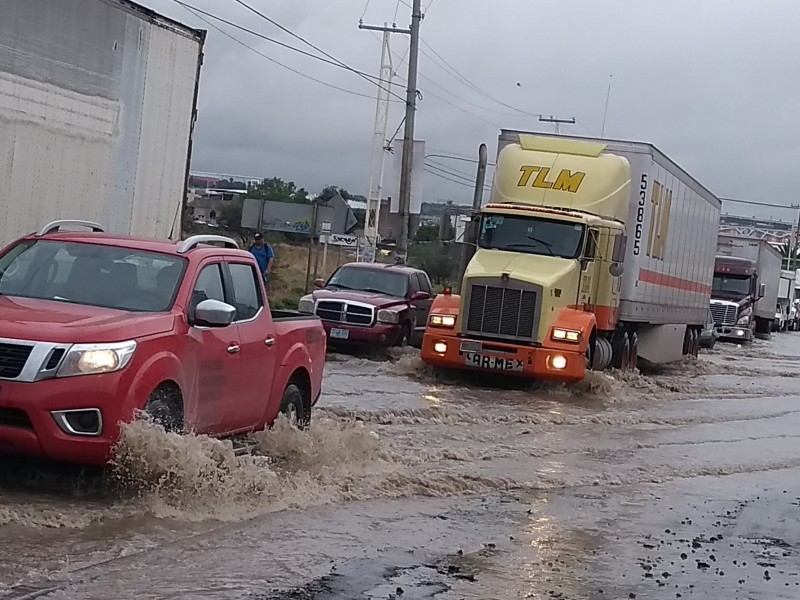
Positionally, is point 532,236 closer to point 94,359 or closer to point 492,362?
point 492,362

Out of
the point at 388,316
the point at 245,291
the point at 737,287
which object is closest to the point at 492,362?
the point at 388,316

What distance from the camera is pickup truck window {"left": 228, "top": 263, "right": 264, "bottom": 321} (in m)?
9.70

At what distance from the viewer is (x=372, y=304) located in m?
22.2

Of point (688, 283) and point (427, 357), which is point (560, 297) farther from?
point (688, 283)

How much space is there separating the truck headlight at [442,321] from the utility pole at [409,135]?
510 inches

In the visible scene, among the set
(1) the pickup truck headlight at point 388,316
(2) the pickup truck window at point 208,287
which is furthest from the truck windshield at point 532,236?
(2) the pickup truck window at point 208,287

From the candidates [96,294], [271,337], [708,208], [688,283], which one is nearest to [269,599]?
[96,294]

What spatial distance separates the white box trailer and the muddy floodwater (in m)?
7.51

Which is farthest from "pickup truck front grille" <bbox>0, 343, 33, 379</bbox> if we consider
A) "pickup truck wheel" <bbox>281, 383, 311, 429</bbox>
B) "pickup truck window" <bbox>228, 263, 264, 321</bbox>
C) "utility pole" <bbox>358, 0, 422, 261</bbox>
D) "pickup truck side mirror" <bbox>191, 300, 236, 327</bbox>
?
"utility pole" <bbox>358, 0, 422, 261</bbox>

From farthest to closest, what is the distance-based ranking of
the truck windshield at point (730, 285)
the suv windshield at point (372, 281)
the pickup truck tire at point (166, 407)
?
1. the truck windshield at point (730, 285)
2. the suv windshield at point (372, 281)
3. the pickup truck tire at point (166, 407)

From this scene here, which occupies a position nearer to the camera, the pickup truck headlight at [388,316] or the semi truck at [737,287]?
the pickup truck headlight at [388,316]

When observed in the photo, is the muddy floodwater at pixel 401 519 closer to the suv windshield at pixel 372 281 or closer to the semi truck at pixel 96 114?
the semi truck at pixel 96 114

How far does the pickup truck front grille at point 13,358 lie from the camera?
7.58 meters

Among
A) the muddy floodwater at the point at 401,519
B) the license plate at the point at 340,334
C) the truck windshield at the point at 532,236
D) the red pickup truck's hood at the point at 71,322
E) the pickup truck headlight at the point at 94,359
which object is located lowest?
the muddy floodwater at the point at 401,519
